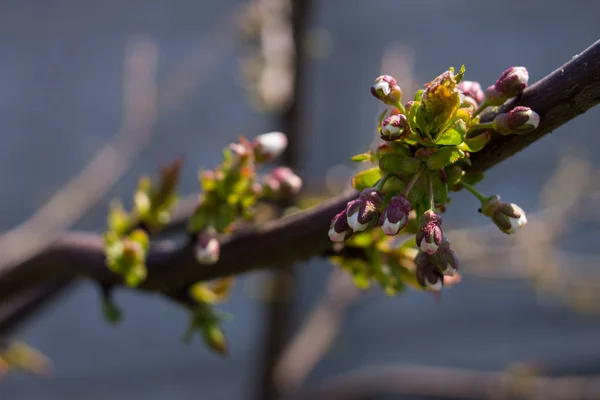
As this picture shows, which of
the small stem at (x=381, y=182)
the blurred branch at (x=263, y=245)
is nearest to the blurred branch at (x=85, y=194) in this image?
the blurred branch at (x=263, y=245)

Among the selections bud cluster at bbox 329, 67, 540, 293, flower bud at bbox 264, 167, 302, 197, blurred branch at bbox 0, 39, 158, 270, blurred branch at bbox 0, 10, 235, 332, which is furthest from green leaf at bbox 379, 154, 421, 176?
blurred branch at bbox 0, 39, 158, 270

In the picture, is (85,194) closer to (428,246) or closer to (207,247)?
(207,247)

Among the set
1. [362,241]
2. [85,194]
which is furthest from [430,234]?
[85,194]

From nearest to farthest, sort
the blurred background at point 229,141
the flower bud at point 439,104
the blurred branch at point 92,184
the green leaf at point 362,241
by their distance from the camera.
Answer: the flower bud at point 439,104
the green leaf at point 362,241
the blurred branch at point 92,184
the blurred background at point 229,141

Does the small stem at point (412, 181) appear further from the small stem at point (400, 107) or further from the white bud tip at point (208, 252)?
the white bud tip at point (208, 252)

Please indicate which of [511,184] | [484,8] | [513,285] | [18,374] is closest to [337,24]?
[484,8]

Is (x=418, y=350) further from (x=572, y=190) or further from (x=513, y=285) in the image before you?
(x=572, y=190)
